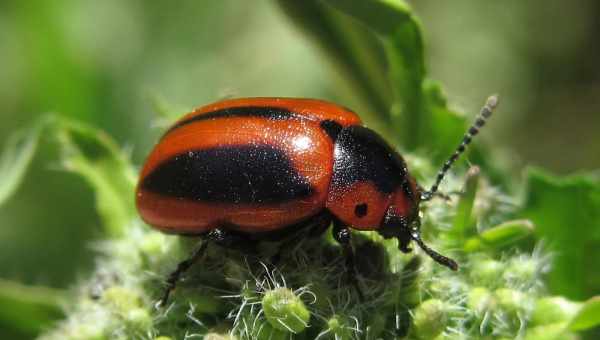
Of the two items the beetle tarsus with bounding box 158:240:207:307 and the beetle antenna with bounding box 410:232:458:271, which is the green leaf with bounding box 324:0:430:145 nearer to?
the beetle antenna with bounding box 410:232:458:271

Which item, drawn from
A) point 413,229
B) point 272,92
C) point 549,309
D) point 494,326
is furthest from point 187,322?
point 272,92

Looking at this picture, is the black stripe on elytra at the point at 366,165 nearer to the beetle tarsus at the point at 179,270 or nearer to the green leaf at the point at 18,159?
the beetle tarsus at the point at 179,270

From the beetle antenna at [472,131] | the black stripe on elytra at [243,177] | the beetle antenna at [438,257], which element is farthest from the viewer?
the beetle antenna at [472,131]

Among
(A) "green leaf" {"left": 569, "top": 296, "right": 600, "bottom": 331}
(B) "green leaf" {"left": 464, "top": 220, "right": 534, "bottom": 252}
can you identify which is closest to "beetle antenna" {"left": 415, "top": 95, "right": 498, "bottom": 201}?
(B) "green leaf" {"left": 464, "top": 220, "right": 534, "bottom": 252}

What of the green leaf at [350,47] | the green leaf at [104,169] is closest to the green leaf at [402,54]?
the green leaf at [350,47]

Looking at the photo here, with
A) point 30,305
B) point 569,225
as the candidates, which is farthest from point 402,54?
point 30,305

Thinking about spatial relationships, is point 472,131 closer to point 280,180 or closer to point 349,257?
point 349,257
